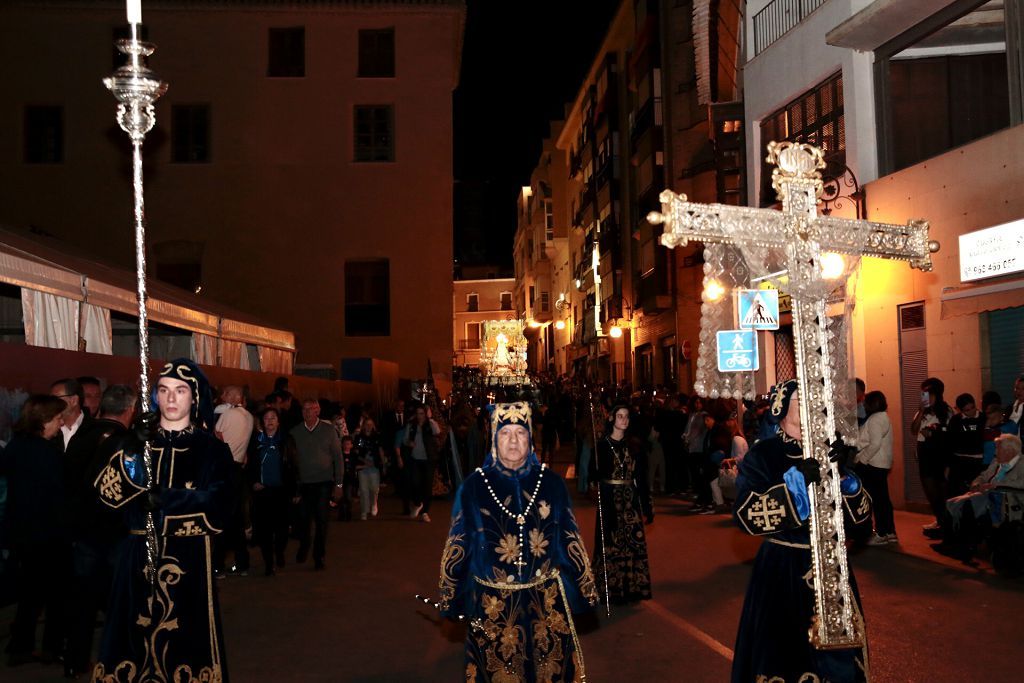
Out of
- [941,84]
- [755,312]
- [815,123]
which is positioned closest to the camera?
[755,312]

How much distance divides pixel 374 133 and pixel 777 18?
15441 mm

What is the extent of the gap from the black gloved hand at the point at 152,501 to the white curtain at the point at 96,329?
30.9ft

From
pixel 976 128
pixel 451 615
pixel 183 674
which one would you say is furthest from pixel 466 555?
pixel 976 128

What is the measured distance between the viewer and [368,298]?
34094 mm

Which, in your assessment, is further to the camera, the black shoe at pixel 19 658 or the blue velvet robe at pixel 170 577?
the black shoe at pixel 19 658

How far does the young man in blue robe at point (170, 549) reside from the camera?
5645 mm

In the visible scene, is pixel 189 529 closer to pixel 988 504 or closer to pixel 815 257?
pixel 815 257

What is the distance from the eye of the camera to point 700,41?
25.8 m

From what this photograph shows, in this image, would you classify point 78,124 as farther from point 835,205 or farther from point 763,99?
point 835,205

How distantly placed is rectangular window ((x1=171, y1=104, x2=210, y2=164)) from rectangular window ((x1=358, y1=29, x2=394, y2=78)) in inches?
198

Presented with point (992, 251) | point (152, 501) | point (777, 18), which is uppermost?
point (777, 18)

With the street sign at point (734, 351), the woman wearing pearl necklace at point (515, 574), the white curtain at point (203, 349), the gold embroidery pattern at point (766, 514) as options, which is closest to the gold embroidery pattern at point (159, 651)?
the woman wearing pearl necklace at point (515, 574)

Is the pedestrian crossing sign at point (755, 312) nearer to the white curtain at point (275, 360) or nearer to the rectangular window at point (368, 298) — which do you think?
the white curtain at point (275, 360)

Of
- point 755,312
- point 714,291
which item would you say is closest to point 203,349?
point 755,312
